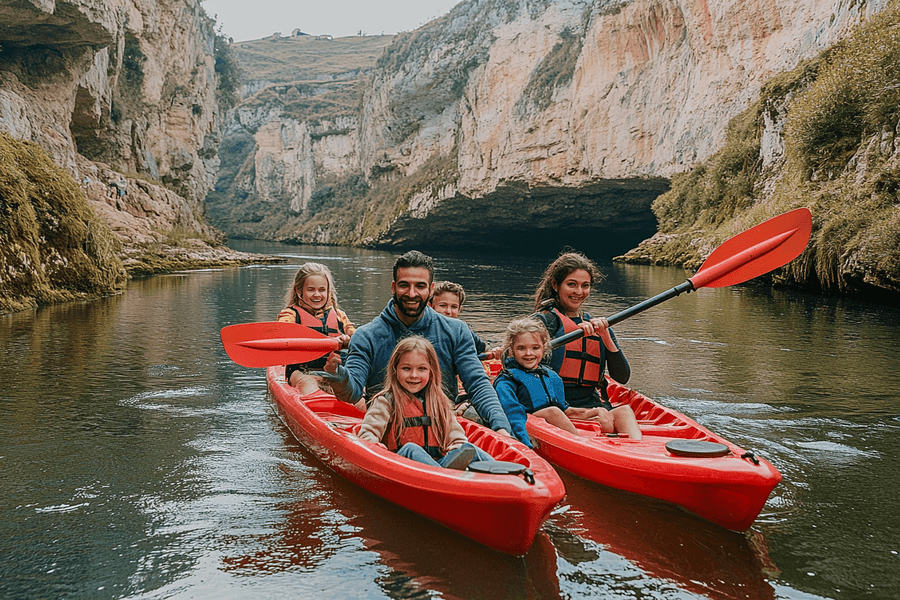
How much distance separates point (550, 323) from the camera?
4453 millimetres

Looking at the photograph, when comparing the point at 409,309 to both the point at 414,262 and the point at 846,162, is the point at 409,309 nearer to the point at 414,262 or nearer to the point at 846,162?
the point at 414,262

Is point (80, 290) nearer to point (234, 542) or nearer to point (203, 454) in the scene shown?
point (203, 454)

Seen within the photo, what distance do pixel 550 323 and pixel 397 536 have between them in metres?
1.98

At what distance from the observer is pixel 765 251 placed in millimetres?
4547

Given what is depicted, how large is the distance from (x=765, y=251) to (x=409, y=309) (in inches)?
108

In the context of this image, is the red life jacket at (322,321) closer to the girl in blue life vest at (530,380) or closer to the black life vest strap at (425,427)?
the girl in blue life vest at (530,380)

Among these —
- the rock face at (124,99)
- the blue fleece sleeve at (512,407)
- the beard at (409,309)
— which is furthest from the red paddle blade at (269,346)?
the rock face at (124,99)

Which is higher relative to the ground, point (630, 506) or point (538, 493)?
point (538, 493)

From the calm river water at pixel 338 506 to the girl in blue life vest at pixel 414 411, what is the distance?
364mm

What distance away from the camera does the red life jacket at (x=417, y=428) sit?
326 cm

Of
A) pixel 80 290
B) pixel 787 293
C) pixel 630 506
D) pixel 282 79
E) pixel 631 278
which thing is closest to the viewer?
pixel 630 506

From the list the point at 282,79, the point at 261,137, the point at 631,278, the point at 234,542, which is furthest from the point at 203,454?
the point at 282,79

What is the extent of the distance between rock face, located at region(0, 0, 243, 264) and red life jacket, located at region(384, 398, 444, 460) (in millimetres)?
15835

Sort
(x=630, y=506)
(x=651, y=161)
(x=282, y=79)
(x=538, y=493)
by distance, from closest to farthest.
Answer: (x=538, y=493) → (x=630, y=506) → (x=651, y=161) → (x=282, y=79)
